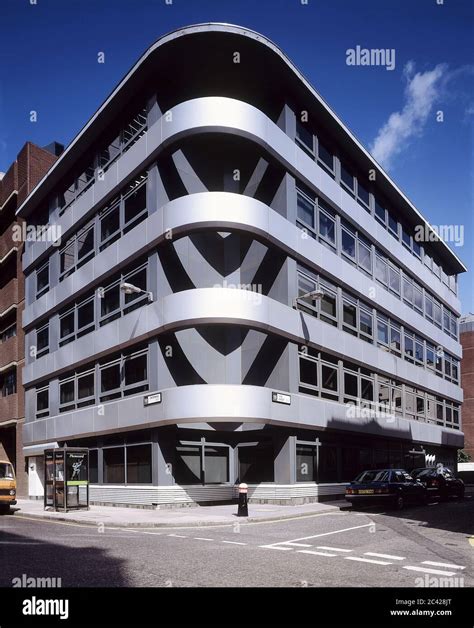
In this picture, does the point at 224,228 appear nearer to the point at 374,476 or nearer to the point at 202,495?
the point at 202,495

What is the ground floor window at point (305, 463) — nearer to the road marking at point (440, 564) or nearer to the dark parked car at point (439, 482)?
the dark parked car at point (439, 482)

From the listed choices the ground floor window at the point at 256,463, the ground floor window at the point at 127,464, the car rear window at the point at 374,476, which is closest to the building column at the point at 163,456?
the ground floor window at the point at 127,464

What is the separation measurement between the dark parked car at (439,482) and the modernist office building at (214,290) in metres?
4.09

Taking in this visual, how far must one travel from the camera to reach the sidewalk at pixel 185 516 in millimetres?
18203

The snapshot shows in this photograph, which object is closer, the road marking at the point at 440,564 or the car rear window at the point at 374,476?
the road marking at the point at 440,564

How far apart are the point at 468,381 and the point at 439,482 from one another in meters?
51.1

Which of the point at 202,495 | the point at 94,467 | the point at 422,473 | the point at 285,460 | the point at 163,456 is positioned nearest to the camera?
the point at 163,456

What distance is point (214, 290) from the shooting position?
24547 mm

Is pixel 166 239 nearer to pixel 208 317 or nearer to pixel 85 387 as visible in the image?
pixel 208 317

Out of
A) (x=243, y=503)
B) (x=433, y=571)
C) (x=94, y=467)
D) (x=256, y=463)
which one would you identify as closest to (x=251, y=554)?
(x=433, y=571)

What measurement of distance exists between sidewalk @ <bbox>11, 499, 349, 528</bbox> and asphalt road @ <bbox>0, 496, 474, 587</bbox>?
2.15ft

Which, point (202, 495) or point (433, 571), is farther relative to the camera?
point (202, 495)

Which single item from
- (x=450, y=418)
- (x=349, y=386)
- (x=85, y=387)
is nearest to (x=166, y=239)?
(x=85, y=387)

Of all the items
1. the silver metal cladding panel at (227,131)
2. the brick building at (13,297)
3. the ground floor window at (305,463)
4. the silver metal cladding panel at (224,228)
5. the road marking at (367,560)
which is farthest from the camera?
the brick building at (13,297)
